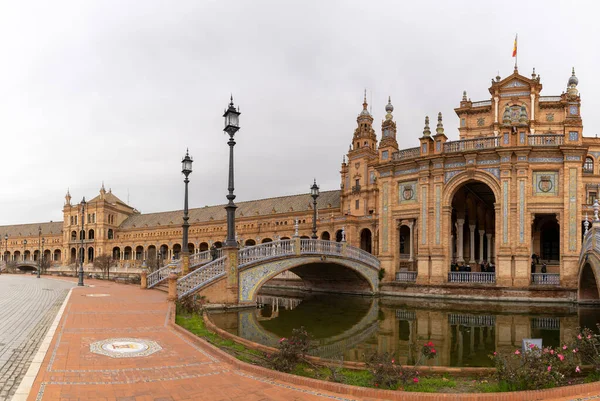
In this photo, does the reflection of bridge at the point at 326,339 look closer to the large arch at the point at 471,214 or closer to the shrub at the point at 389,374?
the shrub at the point at 389,374

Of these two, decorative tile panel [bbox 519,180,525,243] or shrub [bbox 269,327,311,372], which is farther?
decorative tile panel [bbox 519,180,525,243]

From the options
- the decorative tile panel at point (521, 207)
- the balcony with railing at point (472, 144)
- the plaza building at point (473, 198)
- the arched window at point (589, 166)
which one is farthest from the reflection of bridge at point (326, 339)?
the arched window at point (589, 166)

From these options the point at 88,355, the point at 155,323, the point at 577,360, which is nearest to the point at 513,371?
the point at 577,360

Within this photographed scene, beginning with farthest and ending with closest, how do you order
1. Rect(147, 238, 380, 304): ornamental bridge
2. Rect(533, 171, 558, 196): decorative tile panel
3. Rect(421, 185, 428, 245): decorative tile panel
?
Rect(421, 185, 428, 245): decorative tile panel < Rect(533, 171, 558, 196): decorative tile panel < Rect(147, 238, 380, 304): ornamental bridge

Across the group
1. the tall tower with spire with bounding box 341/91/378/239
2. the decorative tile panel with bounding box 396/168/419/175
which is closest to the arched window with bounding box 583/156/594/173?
the tall tower with spire with bounding box 341/91/378/239

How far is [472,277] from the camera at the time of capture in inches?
1134

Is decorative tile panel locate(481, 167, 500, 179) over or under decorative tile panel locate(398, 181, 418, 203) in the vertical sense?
over

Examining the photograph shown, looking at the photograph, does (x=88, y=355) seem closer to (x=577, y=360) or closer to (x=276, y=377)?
(x=276, y=377)

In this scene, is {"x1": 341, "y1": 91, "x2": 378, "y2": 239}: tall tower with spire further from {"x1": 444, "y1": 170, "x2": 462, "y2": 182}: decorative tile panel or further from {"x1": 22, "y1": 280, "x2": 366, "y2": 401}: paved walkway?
{"x1": 22, "y1": 280, "x2": 366, "y2": 401}: paved walkway

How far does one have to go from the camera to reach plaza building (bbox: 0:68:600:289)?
90.3 feet

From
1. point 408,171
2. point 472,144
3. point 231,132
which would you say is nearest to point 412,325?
point 231,132

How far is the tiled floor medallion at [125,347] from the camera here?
9.32 meters

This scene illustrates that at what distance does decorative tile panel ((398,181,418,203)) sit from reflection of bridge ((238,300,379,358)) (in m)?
12.9

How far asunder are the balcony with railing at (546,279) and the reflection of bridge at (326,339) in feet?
41.7
